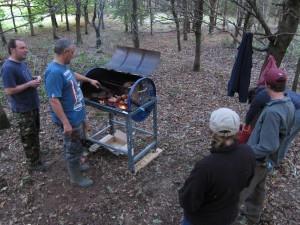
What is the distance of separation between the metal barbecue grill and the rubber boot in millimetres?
711

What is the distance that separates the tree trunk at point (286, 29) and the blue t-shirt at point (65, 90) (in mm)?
3399

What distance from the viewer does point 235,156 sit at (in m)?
2.25

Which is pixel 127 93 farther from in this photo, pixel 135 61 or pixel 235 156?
pixel 235 156

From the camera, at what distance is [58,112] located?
3.79 meters

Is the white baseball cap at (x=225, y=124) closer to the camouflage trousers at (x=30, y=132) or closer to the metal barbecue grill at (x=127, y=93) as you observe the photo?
the metal barbecue grill at (x=127, y=93)

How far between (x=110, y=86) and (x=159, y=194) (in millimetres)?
1958

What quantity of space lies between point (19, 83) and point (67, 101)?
0.80m

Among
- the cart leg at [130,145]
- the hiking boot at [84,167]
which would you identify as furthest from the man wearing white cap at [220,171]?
the hiking boot at [84,167]

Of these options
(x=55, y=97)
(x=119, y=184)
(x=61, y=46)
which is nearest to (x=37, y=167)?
(x=119, y=184)

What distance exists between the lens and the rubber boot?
434cm

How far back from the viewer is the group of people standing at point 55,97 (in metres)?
3.74

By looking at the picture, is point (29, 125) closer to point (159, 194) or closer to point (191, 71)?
point (159, 194)

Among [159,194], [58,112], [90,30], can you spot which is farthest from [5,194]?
[90,30]

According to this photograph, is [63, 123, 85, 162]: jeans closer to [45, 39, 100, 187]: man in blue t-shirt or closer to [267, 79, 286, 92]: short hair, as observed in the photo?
[45, 39, 100, 187]: man in blue t-shirt
